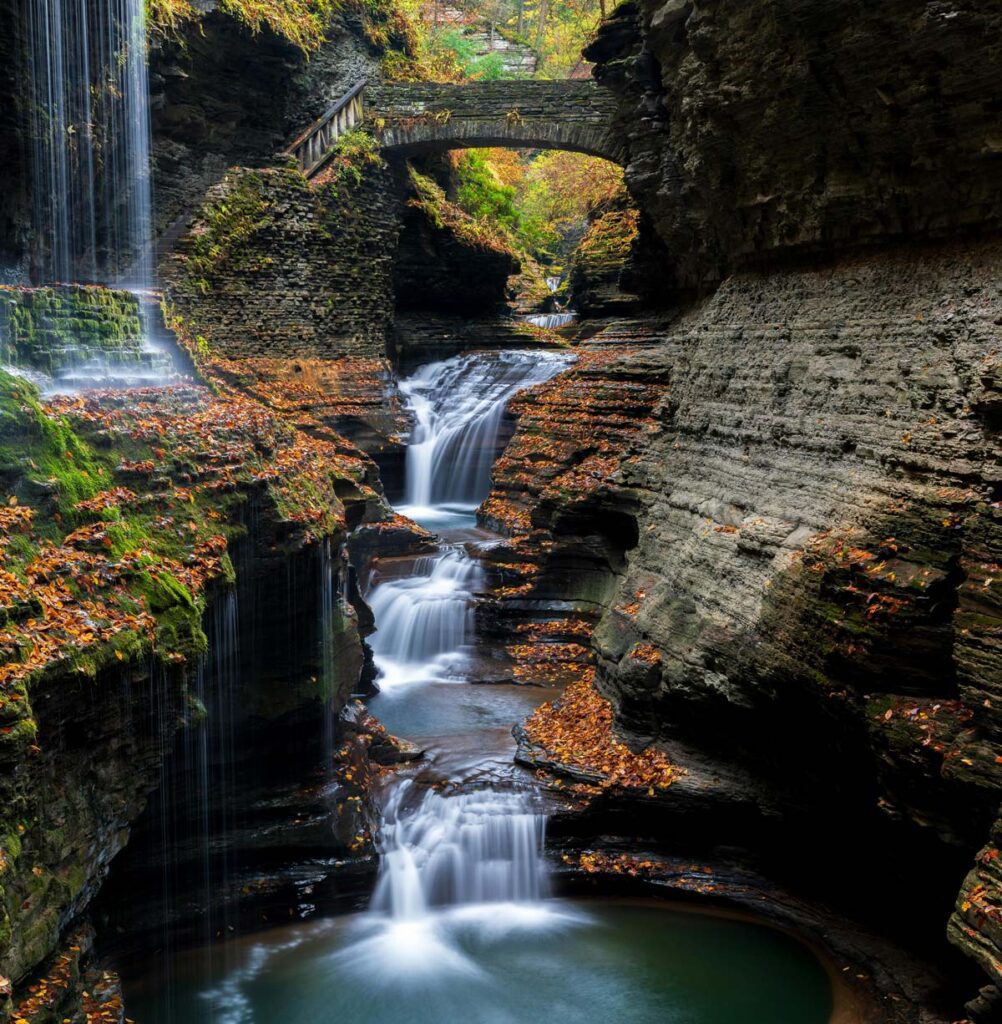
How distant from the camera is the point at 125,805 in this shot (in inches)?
258

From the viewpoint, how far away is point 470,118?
2148cm

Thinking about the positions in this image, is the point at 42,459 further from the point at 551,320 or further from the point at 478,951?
the point at 551,320

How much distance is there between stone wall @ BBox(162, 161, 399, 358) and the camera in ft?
65.0

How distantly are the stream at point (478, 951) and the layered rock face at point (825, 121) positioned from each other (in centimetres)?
664

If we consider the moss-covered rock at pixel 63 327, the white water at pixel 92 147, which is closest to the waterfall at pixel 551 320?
the white water at pixel 92 147

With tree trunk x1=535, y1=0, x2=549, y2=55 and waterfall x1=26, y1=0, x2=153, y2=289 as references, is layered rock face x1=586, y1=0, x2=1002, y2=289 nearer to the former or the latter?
waterfall x1=26, y1=0, x2=153, y2=289

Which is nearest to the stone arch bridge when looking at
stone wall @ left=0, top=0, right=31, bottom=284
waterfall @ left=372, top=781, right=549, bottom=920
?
stone wall @ left=0, top=0, right=31, bottom=284

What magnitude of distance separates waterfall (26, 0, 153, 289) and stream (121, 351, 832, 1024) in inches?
430

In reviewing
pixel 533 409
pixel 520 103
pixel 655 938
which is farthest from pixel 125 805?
pixel 520 103

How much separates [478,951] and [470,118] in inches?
739

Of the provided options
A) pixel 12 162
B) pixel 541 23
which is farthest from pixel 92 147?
pixel 541 23

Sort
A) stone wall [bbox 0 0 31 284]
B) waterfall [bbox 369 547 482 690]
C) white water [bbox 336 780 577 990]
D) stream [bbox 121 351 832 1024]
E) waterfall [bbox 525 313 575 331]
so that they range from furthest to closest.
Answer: waterfall [bbox 525 313 575 331], waterfall [bbox 369 547 482 690], stone wall [bbox 0 0 31 284], white water [bbox 336 780 577 990], stream [bbox 121 351 832 1024]

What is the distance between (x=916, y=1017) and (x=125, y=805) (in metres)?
6.06

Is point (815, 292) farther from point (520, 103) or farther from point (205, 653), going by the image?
point (520, 103)
